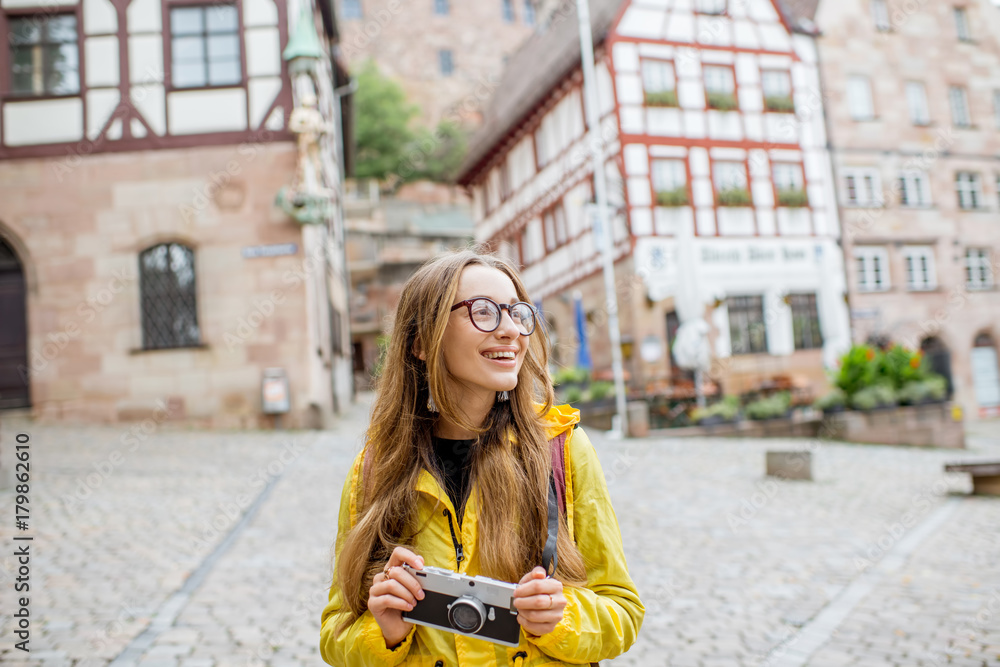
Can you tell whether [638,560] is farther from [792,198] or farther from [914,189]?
[914,189]

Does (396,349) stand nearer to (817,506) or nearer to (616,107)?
(817,506)

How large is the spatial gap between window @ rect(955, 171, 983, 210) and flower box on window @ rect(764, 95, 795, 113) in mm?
6995

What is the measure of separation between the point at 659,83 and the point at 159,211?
12.2m

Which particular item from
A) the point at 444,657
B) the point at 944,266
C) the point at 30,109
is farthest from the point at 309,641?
the point at 944,266

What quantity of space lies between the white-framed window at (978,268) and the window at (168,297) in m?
21.5

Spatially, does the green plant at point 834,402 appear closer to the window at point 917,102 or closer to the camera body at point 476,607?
the window at point 917,102

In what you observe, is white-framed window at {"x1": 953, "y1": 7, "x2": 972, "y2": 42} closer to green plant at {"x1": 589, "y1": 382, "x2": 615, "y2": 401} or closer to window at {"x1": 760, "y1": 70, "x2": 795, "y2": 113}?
window at {"x1": 760, "y1": 70, "x2": 795, "y2": 113}

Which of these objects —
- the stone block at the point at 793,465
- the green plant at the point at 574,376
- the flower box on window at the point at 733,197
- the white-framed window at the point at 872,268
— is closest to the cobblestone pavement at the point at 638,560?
the stone block at the point at 793,465

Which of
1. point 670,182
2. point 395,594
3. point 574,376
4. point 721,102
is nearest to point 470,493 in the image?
point 395,594

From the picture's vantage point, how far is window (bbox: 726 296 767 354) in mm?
20797

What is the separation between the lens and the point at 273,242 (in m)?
14.5

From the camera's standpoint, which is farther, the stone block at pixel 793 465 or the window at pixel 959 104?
the window at pixel 959 104

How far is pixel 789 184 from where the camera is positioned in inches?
880

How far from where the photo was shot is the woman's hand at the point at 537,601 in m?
1.60
